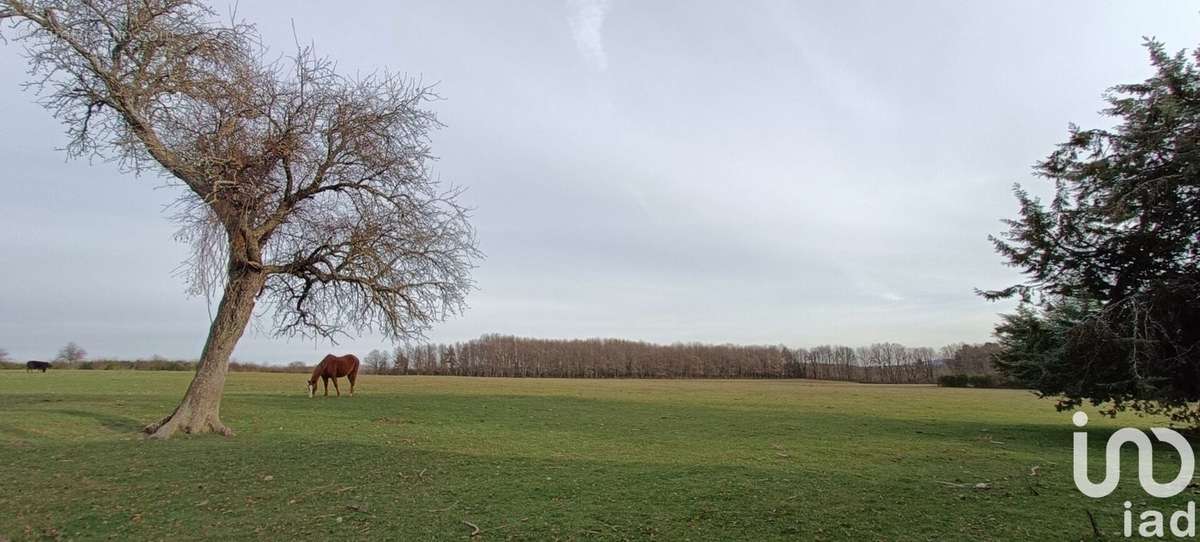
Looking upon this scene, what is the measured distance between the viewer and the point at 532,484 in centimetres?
989

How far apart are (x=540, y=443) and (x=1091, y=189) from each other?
16569 millimetres

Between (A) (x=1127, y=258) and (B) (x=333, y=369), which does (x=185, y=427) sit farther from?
(A) (x=1127, y=258)

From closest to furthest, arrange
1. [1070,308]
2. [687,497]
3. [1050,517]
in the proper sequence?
[1050,517]
[687,497]
[1070,308]

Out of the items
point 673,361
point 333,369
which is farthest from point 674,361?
point 333,369

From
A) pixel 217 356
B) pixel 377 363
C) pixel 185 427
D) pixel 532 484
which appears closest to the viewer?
pixel 532 484

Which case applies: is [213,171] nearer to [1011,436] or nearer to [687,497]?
[687,497]

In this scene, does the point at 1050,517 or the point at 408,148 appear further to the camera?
the point at 408,148

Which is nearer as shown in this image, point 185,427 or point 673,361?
point 185,427

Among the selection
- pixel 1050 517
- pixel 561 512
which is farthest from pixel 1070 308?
pixel 561 512

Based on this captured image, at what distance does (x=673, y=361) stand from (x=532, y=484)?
155m

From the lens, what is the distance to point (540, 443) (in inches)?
613

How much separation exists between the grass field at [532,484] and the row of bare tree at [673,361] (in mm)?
131261

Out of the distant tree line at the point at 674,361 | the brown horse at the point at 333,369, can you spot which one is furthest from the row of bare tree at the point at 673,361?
the brown horse at the point at 333,369

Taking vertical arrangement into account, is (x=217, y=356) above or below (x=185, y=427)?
above
